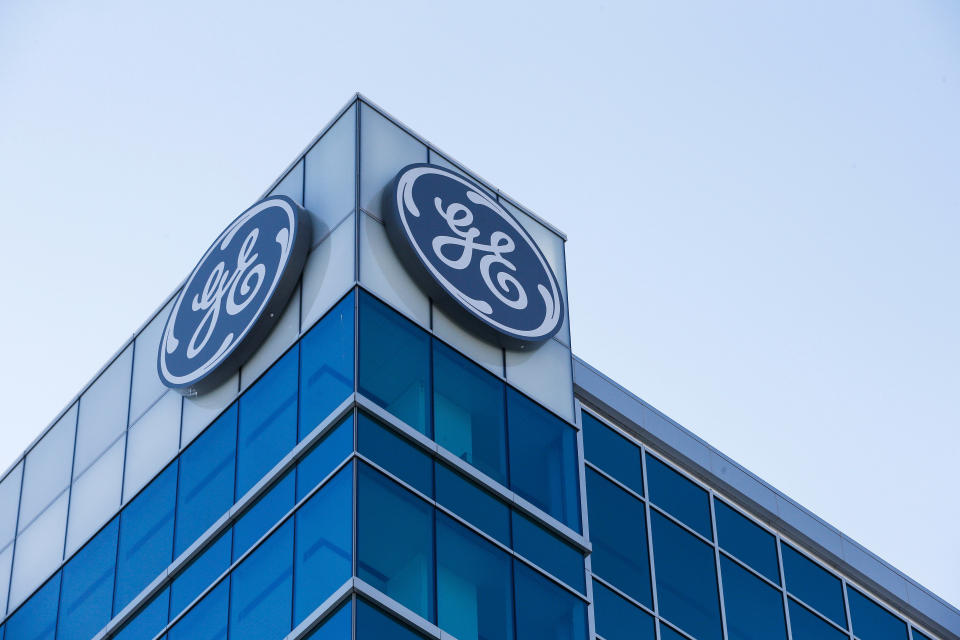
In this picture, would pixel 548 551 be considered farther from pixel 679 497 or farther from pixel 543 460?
Answer: pixel 679 497

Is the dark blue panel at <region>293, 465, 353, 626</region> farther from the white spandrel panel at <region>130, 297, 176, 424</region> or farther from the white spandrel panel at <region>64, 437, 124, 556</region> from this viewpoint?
the white spandrel panel at <region>64, 437, 124, 556</region>

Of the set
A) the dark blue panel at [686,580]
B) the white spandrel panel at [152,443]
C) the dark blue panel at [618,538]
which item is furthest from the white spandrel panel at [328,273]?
the dark blue panel at [686,580]

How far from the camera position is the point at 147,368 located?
3522cm

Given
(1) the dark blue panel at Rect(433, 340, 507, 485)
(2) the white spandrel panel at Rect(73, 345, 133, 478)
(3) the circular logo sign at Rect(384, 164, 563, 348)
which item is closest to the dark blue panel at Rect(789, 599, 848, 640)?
(3) the circular logo sign at Rect(384, 164, 563, 348)

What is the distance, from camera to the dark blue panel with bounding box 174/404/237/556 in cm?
3144

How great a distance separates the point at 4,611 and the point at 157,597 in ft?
20.6

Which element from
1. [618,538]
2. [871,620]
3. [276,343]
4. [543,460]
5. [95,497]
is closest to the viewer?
[276,343]

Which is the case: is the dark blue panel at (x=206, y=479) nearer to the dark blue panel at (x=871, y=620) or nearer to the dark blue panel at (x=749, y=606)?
the dark blue panel at (x=749, y=606)

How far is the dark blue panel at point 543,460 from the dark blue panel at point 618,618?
2.18 metres

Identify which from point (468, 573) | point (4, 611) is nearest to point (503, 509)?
point (468, 573)

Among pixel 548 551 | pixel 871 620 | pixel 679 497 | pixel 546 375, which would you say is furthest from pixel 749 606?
pixel 548 551

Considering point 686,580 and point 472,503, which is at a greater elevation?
point 686,580

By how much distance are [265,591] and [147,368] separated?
7250 millimetres

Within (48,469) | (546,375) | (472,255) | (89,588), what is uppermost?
(472,255)
